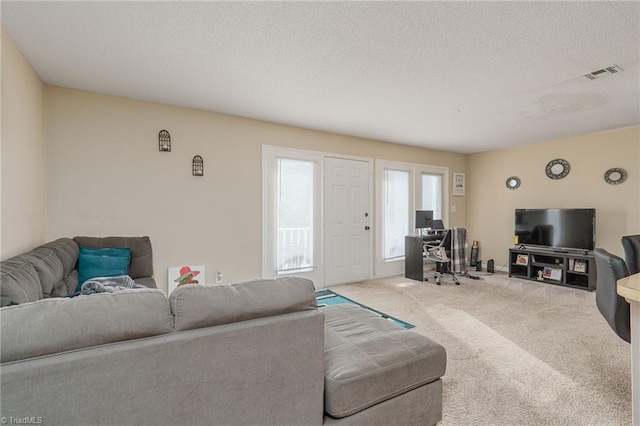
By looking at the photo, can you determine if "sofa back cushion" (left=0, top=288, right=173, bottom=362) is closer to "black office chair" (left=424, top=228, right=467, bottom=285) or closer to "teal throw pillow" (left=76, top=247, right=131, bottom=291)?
"teal throw pillow" (left=76, top=247, right=131, bottom=291)

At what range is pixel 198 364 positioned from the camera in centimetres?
99

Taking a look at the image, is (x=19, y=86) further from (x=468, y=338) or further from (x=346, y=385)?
(x=468, y=338)

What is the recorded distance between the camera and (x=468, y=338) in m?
2.73

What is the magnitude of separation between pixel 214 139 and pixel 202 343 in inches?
127

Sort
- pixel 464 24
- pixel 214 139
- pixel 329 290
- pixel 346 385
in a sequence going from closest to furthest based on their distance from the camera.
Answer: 1. pixel 346 385
2. pixel 464 24
3. pixel 214 139
4. pixel 329 290

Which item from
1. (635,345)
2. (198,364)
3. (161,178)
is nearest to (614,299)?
Answer: (635,345)

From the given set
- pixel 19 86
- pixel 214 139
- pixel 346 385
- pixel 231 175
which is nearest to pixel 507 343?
pixel 346 385

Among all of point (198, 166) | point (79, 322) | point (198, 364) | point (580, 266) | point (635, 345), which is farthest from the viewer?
point (580, 266)

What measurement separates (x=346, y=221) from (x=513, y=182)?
3.47 m

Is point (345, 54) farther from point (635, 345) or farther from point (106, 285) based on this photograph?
point (635, 345)

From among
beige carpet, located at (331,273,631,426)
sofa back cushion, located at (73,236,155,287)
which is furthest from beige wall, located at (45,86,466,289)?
beige carpet, located at (331,273,631,426)

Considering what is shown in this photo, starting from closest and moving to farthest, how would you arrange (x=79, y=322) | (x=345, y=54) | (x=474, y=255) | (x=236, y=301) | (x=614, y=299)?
(x=79, y=322) → (x=236, y=301) → (x=614, y=299) → (x=345, y=54) → (x=474, y=255)

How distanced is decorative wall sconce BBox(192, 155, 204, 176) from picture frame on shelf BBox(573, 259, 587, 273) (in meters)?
5.57

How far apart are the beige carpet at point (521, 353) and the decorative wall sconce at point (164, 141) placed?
9.71 ft
